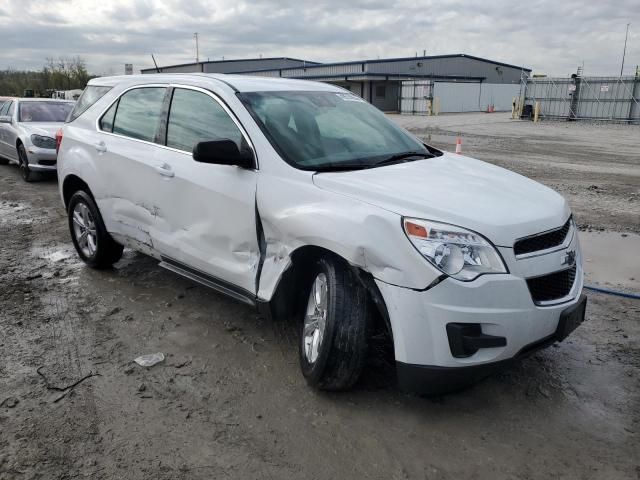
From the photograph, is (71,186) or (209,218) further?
(71,186)

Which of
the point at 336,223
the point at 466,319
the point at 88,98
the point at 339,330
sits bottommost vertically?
the point at 339,330

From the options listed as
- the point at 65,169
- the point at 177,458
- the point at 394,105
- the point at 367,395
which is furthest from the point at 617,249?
the point at 394,105

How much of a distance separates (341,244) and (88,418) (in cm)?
170

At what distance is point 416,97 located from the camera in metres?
44.0

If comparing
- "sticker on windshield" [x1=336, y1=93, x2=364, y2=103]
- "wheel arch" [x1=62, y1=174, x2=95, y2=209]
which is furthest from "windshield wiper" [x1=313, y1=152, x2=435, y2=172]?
"wheel arch" [x1=62, y1=174, x2=95, y2=209]

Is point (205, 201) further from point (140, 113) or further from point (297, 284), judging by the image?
point (140, 113)

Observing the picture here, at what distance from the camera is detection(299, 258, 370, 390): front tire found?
3072 millimetres

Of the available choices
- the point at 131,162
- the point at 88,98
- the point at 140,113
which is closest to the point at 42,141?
the point at 88,98

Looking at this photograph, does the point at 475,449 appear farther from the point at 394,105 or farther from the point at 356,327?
the point at 394,105

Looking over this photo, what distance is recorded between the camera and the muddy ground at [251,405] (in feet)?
9.03

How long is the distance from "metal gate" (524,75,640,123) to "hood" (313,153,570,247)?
33.4 m

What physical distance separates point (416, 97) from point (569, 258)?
42797 mm

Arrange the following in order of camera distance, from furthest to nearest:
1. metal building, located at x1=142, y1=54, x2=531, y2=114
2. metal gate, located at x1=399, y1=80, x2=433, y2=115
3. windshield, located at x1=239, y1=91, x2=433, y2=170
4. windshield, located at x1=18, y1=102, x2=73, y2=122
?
1. metal building, located at x1=142, y1=54, x2=531, y2=114
2. metal gate, located at x1=399, y1=80, x2=433, y2=115
3. windshield, located at x1=18, y1=102, x2=73, y2=122
4. windshield, located at x1=239, y1=91, x2=433, y2=170

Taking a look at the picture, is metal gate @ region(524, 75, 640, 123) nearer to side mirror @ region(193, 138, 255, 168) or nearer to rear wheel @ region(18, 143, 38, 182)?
rear wheel @ region(18, 143, 38, 182)
